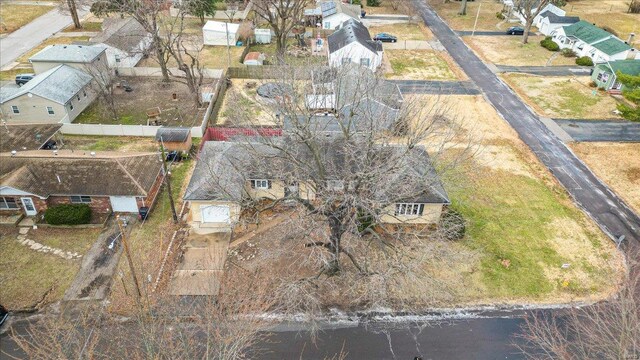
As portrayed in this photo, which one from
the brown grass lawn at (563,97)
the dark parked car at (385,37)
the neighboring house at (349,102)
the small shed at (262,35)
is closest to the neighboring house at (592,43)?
the brown grass lawn at (563,97)

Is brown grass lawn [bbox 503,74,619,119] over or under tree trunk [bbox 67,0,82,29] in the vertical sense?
under

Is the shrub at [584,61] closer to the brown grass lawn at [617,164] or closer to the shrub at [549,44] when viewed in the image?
the shrub at [549,44]

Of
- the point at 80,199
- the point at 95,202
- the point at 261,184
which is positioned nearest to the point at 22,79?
the point at 80,199

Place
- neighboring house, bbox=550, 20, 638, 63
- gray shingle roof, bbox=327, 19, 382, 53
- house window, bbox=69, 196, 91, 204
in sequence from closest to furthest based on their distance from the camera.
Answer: house window, bbox=69, 196, 91, 204 → gray shingle roof, bbox=327, 19, 382, 53 → neighboring house, bbox=550, 20, 638, 63

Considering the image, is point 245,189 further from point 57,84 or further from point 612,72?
point 612,72

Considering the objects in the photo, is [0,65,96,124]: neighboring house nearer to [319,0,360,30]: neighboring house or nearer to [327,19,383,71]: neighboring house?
[327,19,383,71]: neighboring house

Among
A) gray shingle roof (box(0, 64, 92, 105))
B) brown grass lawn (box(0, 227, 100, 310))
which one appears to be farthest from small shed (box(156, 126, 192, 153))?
gray shingle roof (box(0, 64, 92, 105))

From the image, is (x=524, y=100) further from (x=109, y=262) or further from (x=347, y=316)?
(x=109, y=262)
